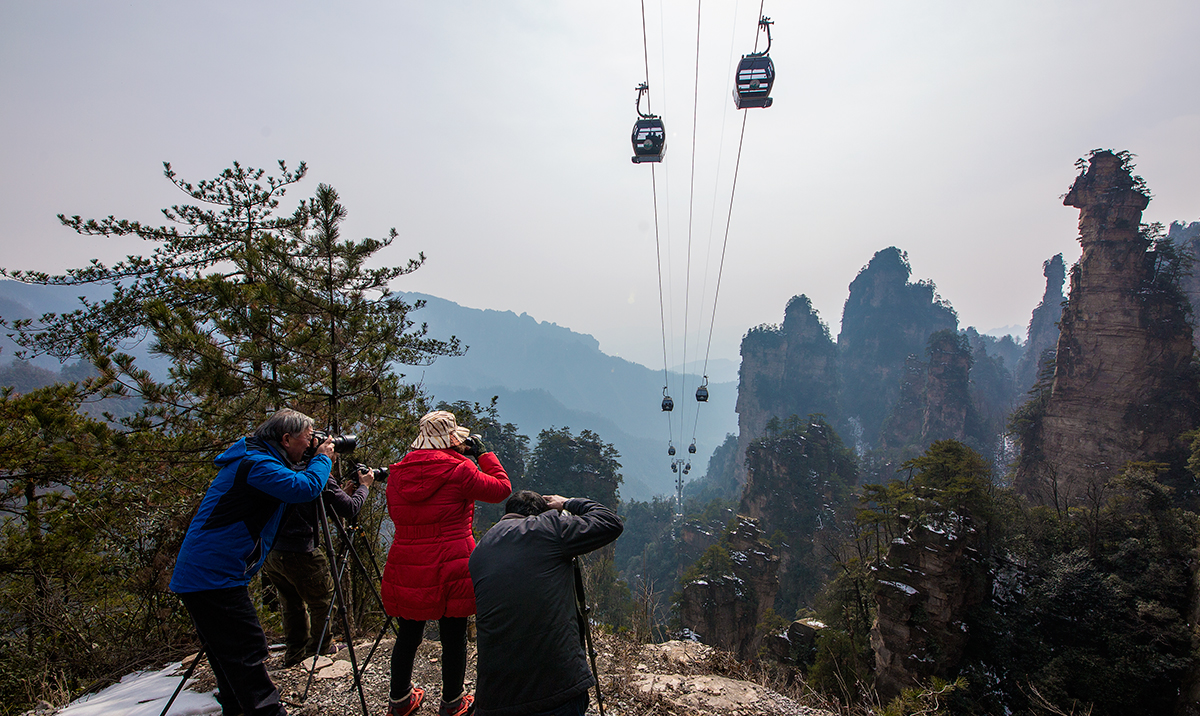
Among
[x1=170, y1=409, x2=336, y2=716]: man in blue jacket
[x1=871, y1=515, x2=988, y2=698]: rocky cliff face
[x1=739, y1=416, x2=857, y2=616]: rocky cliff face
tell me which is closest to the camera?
[x1=170, y1=409, x2=336, y2=716]: man in blue jacket

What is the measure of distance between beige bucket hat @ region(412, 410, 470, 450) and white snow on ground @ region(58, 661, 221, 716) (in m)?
2.08

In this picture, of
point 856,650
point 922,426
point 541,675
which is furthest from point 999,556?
point 922,426

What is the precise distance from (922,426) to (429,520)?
58.7 meters

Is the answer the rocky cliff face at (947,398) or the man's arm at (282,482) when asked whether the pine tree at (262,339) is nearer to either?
the man's arm at (282,482)

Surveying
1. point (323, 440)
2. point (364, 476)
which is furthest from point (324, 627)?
point (323, 440)

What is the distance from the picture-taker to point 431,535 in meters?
2.28

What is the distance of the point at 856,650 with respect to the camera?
51.4ft

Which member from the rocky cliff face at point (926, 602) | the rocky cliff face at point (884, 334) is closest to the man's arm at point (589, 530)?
the rocky cliff face at point (926, 602)

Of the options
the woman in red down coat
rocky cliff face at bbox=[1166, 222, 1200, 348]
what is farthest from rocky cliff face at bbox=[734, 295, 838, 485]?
the woman in red down coat

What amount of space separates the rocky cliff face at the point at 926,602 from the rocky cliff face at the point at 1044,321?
5893 cm

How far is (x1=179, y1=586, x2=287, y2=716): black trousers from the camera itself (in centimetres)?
208

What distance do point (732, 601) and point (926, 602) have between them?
34.8 ft

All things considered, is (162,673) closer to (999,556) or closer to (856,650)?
(856,650)

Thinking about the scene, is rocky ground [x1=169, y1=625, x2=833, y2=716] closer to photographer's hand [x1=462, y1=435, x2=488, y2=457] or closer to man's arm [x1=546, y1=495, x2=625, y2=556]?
photographer's hand [x1=462, y1=435, x2=488, y2=457]
